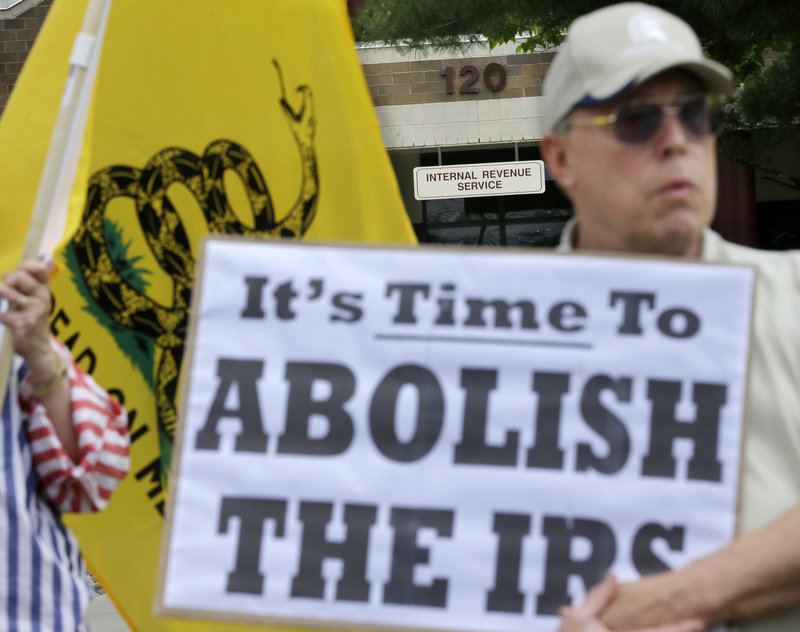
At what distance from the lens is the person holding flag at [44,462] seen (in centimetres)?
248

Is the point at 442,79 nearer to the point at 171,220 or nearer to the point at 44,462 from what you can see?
the point at 171,220

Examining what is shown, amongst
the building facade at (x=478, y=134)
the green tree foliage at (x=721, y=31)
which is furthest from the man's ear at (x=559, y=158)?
the building facade at (x=478, y=134)

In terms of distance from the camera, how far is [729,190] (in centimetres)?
1455

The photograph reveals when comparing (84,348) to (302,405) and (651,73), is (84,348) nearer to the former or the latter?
(302,405)

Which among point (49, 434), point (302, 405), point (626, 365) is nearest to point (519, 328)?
point (626, 365)

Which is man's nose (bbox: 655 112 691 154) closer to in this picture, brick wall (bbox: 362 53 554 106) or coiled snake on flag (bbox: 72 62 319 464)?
coiled snake on flag (bbox: 72 62 319 464)

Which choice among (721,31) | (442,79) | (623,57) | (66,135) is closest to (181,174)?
(66,135)

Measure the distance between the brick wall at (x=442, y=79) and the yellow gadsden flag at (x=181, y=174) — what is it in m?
11.8

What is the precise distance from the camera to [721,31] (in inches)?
261

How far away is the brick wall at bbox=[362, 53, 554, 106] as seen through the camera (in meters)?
15.2

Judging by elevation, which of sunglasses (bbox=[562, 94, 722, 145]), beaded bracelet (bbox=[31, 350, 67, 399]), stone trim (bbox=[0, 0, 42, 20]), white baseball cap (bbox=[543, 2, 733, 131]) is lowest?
beaded bracelet (bbox=[31, 350, 67, 399])

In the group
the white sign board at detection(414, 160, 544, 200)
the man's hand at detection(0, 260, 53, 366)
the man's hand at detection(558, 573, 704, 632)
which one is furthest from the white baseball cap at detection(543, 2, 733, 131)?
the white sign board at detection(414, 160, 544, 200)

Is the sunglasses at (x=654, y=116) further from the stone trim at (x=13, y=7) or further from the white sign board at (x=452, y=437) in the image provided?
the stone trim at (x=13, y=7)

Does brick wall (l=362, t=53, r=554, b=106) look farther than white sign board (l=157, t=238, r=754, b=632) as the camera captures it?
Yes
